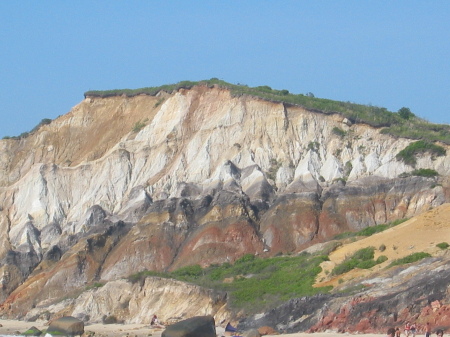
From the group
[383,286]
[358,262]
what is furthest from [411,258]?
[383,286]

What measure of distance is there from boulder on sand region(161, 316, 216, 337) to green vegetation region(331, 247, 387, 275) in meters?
11.1

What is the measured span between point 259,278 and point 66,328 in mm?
11578

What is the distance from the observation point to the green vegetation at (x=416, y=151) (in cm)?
7474

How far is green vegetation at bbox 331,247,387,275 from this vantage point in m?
56.3

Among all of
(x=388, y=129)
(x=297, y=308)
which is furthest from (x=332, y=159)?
(x=297, y=308)

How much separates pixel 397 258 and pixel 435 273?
8350 millimetres

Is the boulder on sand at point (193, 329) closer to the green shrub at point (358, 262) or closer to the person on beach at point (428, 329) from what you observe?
the person on beach at point (428, 329)

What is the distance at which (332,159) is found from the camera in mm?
77562

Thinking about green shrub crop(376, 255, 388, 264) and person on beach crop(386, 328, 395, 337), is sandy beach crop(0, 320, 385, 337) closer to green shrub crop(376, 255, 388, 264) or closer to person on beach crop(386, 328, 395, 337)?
person on beach crop(386, 328, 395, 337)

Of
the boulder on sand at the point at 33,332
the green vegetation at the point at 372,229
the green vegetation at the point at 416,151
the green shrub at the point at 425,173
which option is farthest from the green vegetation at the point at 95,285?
the green vegetation at the point at 416,151

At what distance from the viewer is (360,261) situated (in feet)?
187


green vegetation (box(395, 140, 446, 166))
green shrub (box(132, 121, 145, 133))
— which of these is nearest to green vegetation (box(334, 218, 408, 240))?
green vegetation (box(395, 140, 446, 166))

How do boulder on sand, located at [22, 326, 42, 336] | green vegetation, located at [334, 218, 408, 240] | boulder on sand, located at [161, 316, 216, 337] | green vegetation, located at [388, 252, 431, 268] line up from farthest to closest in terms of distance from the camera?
green vegetation, located at [334, 218, 408, 240], boulder on sand, located at [22, 326, 42, 336], green vegetation, located at [388, 252, 431, 268], boulder on sand, located at [161, 316, 216, 337]

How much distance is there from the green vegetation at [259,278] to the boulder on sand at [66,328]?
7834 mm
